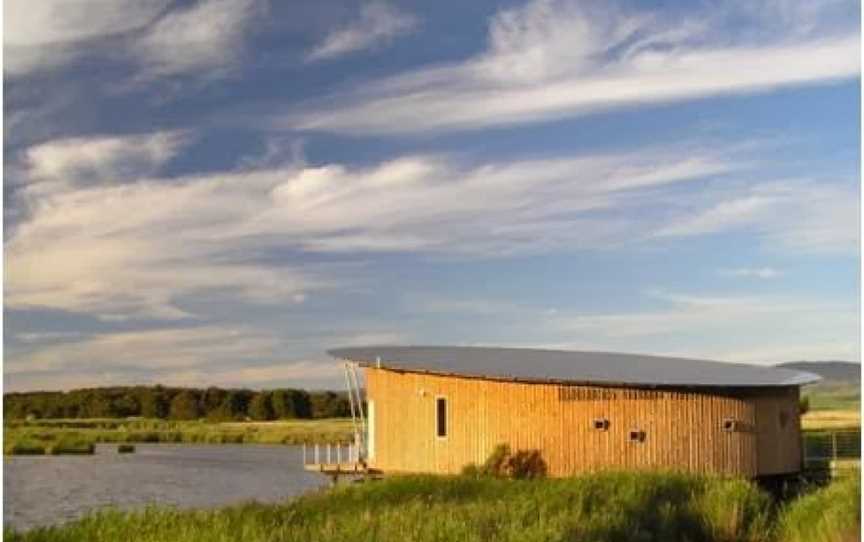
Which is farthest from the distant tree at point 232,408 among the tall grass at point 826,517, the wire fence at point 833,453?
the tall grass at point 826,517

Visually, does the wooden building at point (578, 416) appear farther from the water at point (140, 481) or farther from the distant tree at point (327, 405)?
the distant tree at point (327, 405)

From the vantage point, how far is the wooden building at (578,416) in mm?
20047

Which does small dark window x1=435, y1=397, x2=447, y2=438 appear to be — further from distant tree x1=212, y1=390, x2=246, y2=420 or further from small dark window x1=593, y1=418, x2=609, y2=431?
distant tree x1=212, y1=390, x2=246, y2=420

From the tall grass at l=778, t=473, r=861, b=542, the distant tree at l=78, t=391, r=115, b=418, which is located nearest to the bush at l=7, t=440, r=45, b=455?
the distant tree at l=78, t=391, r=115, b=418

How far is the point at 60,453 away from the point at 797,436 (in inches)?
1131

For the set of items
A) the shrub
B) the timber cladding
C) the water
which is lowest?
the water

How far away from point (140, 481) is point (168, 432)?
25492 mm

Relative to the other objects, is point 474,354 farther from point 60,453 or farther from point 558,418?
point 60,453

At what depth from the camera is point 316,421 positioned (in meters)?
59.4

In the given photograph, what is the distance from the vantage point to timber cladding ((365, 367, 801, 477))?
20.0 m

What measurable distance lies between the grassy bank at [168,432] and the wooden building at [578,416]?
80.2ft

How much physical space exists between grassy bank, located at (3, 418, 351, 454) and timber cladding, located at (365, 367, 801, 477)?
2500 cm

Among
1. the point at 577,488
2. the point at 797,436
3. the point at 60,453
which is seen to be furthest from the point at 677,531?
the point at 60,453

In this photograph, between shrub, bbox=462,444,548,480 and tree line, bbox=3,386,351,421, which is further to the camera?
tree line, bbox=3,386,351,421
